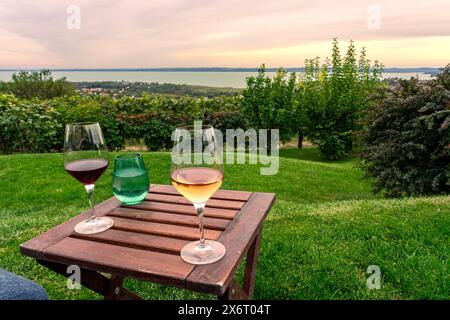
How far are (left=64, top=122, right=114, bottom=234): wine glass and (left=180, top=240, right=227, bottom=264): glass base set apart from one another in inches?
15.7

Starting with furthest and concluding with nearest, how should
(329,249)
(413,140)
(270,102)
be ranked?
(270,102) < (413,140) < (329,249)

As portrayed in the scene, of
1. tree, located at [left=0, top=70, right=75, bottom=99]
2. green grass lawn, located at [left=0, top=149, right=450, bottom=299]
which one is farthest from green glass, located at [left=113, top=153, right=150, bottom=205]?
tree, located at [left=0, top=70, right=75, bottom=99]

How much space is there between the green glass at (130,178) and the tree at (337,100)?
944cm

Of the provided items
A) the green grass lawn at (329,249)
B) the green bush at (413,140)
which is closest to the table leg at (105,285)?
the green grass lawn at (329,249)

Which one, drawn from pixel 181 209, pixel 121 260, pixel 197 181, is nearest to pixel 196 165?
pixel 197 181

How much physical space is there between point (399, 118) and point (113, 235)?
194 inches

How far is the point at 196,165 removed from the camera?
105 cm

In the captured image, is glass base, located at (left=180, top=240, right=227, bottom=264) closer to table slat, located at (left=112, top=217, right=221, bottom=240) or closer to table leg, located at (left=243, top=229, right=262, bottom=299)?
table slat, located at (left=112, top=217, right=221, bottom=240)

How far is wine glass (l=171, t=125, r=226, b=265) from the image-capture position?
104 cm

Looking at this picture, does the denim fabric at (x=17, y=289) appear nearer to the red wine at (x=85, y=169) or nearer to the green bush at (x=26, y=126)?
the red wine at (x=85, y=169)

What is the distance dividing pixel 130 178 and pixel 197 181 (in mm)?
598

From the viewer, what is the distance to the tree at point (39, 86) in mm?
25094

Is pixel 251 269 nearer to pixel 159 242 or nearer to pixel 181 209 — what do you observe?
pixel 181 209
